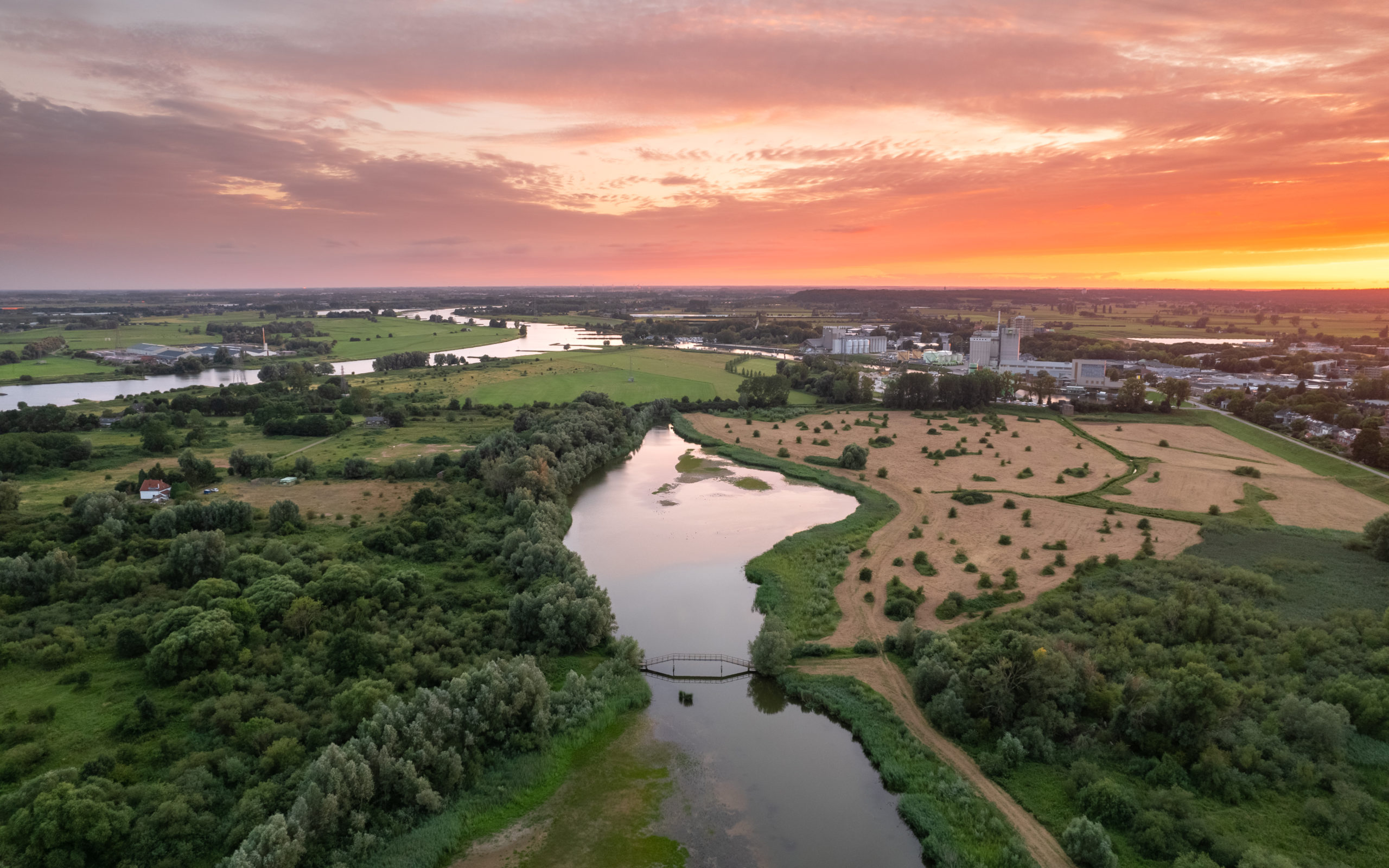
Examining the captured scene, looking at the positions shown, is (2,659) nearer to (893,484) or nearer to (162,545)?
(162,545)

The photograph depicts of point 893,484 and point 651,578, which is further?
point 893,484

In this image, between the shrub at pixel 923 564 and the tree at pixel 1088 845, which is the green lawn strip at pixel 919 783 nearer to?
the tree at pixel 1088 845

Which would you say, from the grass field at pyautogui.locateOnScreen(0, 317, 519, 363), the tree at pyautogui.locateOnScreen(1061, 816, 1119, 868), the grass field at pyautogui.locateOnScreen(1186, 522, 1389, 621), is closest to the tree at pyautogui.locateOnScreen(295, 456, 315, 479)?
the tree at pyautogui.locateOnScreen(1061, 816, 1119, 868)

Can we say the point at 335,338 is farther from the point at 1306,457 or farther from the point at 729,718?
the point at 1306,457

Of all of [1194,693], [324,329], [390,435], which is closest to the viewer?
[1194,693]

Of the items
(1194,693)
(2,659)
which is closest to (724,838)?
(1194,693)
